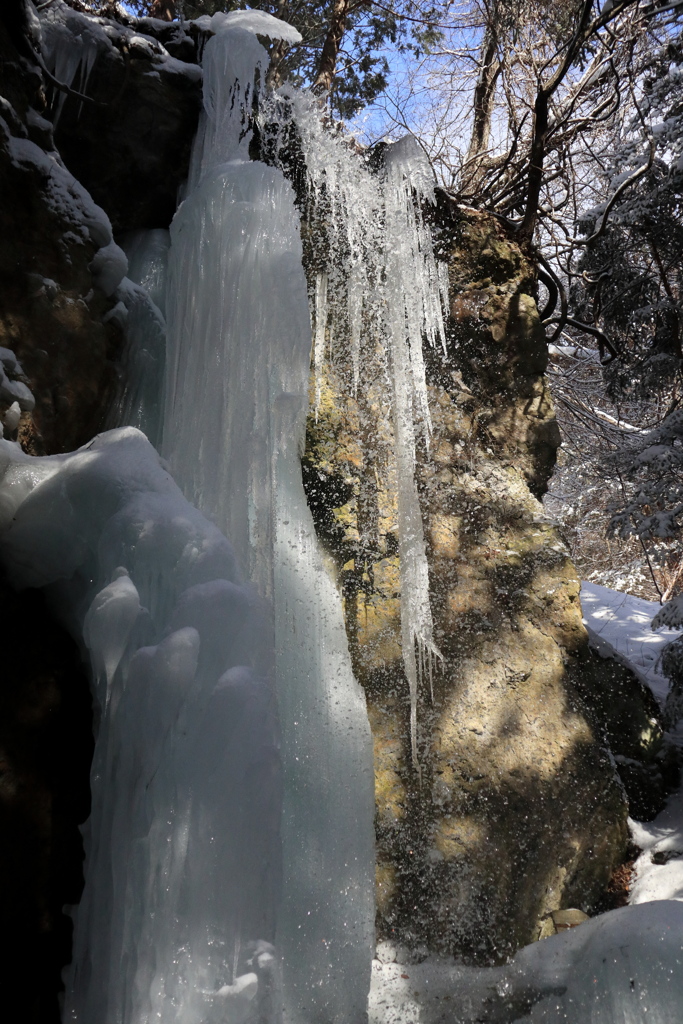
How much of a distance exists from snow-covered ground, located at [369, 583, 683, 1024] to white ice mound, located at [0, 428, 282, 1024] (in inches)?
46.2

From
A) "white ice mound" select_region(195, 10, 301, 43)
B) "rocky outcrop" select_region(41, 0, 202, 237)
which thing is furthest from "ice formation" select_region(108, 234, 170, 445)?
"white ice mound" select_region(195, 10, 301, 43)

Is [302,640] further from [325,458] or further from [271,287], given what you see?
[271,287]

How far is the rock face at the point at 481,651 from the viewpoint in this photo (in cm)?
375

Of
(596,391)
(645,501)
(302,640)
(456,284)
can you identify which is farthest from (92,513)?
(596,391)

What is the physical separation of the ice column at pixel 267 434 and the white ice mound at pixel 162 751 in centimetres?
86

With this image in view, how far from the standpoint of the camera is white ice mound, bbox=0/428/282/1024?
6.25 feet

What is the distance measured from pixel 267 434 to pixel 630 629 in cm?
428

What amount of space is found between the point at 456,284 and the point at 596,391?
4.34 meters

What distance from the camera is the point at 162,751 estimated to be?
79.6 inches

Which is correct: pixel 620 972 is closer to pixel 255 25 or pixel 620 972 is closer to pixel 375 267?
pixel 375 267

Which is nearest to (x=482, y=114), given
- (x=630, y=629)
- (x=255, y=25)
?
(x=255, y=25)

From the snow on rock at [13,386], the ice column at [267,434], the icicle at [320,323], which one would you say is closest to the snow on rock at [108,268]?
the ice column at [267,434]

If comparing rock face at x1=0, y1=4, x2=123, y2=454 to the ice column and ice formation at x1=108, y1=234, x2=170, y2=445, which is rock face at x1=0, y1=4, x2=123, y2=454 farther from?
the ice column

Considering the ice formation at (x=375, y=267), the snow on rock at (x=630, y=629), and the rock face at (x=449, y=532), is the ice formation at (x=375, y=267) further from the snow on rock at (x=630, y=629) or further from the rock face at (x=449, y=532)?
the snow on rock at (x=630, y=629)
